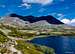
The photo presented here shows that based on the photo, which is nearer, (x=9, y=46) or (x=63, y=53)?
(x=9, y=46)

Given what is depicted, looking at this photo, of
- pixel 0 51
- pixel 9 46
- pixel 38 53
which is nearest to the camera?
pixel 0 51

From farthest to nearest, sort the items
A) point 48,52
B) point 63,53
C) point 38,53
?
point 63,53 < point 48,52 < point 38,53

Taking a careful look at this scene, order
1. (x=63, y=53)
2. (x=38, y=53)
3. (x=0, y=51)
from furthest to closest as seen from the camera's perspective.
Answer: (x=63, y=53), (x=38, y=53), (x=0, y=51)

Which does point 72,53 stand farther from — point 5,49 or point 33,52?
point 5,49

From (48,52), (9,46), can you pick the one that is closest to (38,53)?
(48,52)

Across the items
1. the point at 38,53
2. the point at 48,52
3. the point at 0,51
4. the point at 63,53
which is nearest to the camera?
the point at 0,51

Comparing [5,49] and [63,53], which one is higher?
[5,49]

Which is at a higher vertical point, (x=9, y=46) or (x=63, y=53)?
(x=9, y=46)

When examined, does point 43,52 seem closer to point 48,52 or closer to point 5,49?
point 48,52

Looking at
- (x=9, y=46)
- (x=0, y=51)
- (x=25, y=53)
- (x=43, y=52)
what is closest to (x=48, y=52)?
(x=43, y=52)
